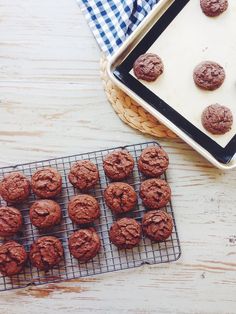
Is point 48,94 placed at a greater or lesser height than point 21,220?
greater

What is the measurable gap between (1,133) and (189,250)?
0.92 metres

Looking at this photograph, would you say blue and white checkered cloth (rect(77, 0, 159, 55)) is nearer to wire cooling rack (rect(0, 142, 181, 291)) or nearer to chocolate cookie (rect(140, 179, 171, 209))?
wire cooling rack (rect(0, 142, 181, 291))

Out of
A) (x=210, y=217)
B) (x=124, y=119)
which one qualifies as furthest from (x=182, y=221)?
(x=124, y=119)

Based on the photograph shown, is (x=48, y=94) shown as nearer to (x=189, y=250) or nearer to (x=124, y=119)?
(x=124, y=119)

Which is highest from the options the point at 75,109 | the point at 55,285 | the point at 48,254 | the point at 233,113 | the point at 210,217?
the point at 233,113

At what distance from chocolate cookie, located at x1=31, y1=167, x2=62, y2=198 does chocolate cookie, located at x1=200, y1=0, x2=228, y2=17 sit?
90cm

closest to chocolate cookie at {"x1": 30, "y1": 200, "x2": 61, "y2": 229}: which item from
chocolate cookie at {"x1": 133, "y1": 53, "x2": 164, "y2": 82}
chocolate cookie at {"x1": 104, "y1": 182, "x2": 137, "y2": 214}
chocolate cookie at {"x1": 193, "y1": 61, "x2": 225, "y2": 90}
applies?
chocolate cookie at {"x1": 104, "y1": 182, "x2": 137, "y2": 214}

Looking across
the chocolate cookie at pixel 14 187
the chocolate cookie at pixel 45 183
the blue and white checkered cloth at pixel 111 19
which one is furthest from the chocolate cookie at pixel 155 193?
the blue and white checkered cloth at pixel 111 19

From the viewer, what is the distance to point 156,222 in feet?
7.64

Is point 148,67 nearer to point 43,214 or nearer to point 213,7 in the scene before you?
point 213,7

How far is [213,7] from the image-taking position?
240cm

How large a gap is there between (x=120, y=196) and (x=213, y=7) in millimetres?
853

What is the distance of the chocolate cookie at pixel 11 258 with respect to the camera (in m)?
2.32

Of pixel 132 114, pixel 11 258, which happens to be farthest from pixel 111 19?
pixel 11 258
